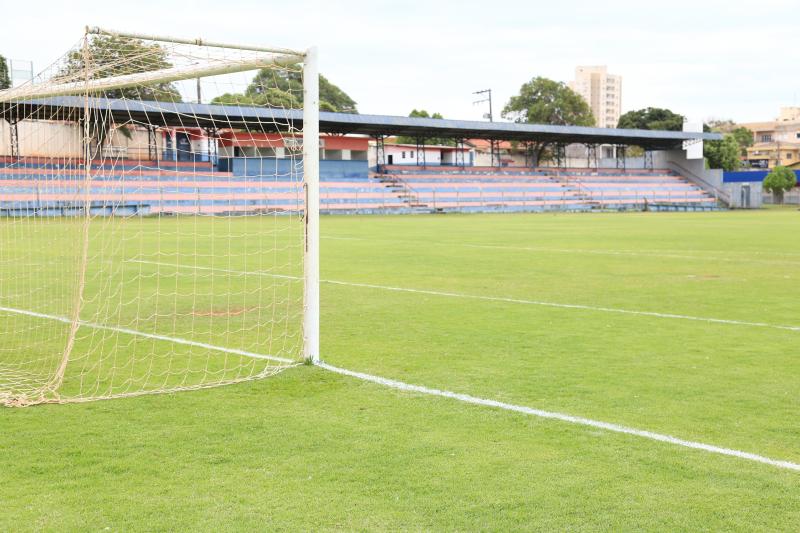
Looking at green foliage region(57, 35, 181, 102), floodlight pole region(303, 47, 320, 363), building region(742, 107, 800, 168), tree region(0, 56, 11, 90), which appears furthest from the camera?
building region(742, 107, 800, 168)

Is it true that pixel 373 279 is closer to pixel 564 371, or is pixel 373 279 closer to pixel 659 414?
pixel 564 371

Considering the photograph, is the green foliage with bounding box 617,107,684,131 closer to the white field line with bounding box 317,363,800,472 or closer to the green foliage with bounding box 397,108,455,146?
the green foliage with bounding box 397,108,455,146

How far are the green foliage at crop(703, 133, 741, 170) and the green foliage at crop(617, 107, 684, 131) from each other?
1442 cm

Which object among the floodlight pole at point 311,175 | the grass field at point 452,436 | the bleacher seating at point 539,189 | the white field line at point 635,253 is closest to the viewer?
the grass field at point 452,436

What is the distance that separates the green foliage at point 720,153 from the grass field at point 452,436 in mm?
84250

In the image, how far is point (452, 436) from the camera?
509 centimetres

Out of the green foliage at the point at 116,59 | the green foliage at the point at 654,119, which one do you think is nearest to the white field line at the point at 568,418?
the green foliage at the point at 116,59

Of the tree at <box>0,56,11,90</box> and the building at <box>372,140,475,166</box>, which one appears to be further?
the building at <box>372,140,475,166</box>

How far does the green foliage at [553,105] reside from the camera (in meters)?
91.8

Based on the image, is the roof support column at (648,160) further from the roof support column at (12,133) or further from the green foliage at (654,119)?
the roof support column at (12,133)

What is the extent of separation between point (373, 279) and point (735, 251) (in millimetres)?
10743

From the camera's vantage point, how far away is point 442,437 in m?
5.07

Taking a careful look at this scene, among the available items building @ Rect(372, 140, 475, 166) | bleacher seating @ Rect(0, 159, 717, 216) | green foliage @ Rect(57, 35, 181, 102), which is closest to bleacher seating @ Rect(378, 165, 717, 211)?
bleacher seating @ Rect(0, 159, 717, 216)

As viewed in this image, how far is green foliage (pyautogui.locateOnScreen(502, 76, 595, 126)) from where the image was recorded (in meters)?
91.8
